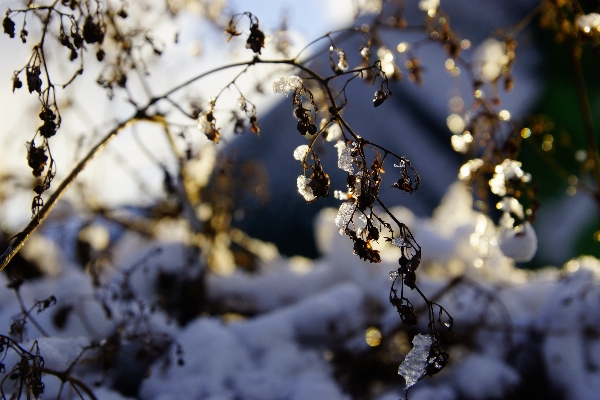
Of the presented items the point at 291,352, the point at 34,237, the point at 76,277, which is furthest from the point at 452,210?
the point at 34,237

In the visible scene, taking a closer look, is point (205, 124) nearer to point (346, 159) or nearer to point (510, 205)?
point (346, 159)

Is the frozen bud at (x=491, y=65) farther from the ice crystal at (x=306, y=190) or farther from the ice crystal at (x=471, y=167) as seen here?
the ice crystal at (x=306, y=190)

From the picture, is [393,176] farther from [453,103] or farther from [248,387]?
[248,387]

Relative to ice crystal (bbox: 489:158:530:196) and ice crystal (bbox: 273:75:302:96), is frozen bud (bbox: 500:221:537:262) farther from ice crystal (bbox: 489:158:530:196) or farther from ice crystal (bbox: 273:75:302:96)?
ice crystal (bbox: 273:75:302:96)

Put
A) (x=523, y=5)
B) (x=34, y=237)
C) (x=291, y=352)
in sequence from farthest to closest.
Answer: (x=523, y=5)
(x=34, y=237)
(x=291, y=352)

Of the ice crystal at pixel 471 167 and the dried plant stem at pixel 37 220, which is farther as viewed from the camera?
the ice crystal at pixel 471 167

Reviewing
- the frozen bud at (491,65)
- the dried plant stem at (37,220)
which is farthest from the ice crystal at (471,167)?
the dried plant stem at (37,220)

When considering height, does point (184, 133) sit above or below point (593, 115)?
below
